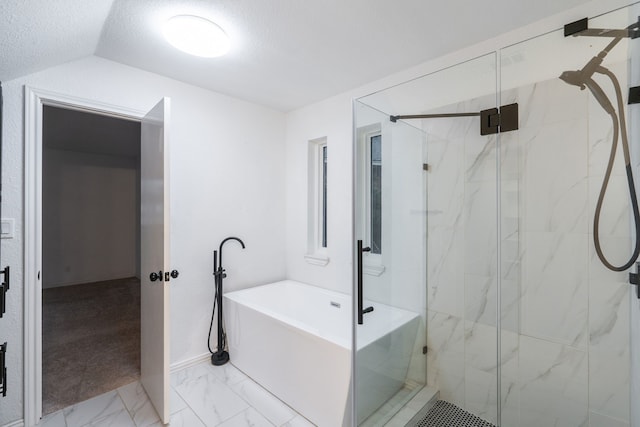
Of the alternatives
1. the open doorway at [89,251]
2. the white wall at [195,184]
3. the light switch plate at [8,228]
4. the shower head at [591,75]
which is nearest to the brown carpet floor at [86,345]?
the open doorway at [89,251]

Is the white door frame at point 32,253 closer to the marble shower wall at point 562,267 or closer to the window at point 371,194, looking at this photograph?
the window at point 371,194

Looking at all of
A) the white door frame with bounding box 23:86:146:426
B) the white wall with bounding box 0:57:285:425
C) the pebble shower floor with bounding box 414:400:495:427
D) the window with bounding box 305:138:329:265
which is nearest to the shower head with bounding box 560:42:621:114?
the pebble shower floor with bounding box 414:400:495:427

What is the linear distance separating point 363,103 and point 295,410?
2.06 meters

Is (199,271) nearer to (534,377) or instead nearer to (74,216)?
(534,377)

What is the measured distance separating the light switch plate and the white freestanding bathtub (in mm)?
1514

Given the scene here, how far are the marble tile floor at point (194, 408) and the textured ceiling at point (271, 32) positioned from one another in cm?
211

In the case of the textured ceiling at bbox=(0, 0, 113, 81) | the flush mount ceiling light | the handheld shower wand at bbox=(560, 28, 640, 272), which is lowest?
the handheld shower wand at bbox=(560, 28, 640, 272)

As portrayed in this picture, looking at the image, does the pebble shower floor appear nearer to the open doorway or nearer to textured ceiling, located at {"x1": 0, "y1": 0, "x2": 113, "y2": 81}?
the open doorway

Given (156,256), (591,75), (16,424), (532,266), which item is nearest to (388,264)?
(532,266)

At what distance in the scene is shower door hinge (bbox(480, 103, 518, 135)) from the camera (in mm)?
1640

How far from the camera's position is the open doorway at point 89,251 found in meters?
2.53

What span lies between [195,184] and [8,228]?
1.19m

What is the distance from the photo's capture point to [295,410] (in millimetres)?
1938

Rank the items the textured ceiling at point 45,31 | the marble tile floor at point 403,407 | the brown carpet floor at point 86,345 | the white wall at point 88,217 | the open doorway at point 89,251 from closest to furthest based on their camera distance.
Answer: the textured ceiling at point 45,31, the marble tile floor at point 403,407, the brown carpet floor at point 86,345, the open doorway at point 89,251, the white wall at point 88,217
